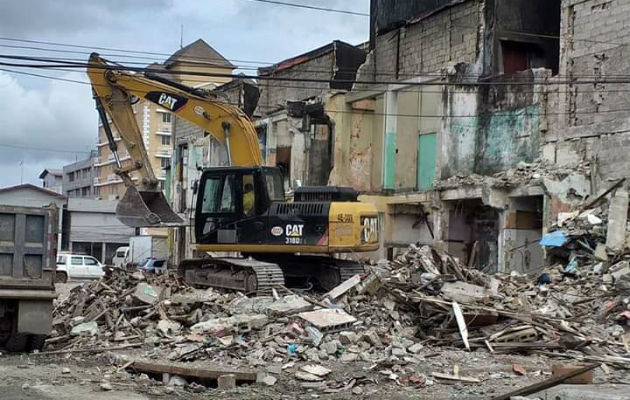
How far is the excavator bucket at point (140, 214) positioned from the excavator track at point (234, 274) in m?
1.12

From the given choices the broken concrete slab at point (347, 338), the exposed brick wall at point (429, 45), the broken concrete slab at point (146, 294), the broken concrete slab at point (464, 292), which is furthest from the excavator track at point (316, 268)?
the exposed brick wall at point (429, 45)

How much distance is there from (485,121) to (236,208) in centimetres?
1292

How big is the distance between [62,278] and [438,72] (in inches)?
673

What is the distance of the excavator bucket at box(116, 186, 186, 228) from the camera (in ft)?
49.4

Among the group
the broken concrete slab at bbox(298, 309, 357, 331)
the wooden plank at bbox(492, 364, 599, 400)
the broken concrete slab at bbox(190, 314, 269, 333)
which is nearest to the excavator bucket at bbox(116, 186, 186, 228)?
the broken concrete slab at bbox(190, 314, 269, 333)

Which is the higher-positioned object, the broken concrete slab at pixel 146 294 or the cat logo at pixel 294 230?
the cat logo at pixel 294 230

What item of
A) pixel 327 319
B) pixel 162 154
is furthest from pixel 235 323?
pixel 162 154

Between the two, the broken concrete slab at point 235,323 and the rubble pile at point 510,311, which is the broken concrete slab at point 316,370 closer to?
the broken concrete slab at point 235,323

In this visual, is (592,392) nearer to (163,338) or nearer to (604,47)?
(163,338)

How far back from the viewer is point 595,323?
13.9 metres

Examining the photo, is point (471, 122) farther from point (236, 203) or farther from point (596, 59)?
point (236, 203)

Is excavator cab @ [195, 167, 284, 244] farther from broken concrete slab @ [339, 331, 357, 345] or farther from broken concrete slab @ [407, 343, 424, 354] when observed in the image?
broken concrete slab @ [407, 343, 424, 354]

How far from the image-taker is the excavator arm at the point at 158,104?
615 inches

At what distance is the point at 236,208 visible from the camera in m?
15.4
